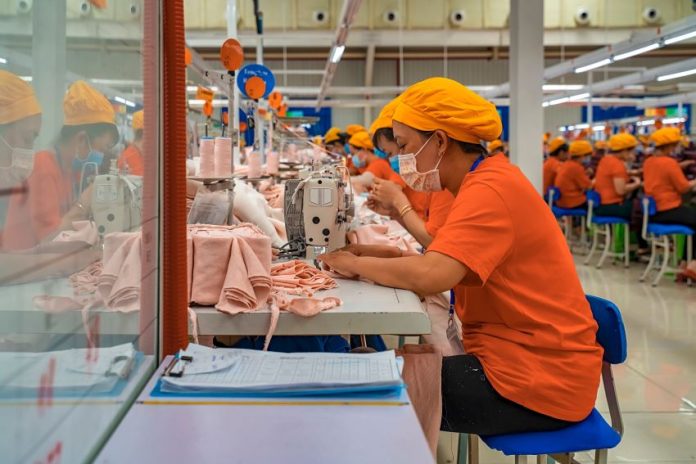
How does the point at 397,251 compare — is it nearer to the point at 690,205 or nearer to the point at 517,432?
the point at 517,432

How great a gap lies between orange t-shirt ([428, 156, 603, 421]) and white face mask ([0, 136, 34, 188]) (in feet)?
3.97

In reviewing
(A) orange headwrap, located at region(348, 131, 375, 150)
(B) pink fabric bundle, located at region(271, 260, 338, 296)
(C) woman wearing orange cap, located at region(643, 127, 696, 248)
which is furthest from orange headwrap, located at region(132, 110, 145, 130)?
(C) woman wearing orange cap, located at region(643, 127, 696, 248)

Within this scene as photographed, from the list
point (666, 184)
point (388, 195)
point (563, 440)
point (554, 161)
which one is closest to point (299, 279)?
point (563, 440)

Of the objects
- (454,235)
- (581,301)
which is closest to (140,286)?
(454,235)

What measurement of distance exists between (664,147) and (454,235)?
22.5 feet

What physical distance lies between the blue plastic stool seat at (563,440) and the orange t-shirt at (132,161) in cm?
113

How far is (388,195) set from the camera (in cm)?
311

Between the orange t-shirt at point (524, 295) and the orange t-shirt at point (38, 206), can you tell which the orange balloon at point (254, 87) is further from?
the orange t-shirt at point (38, 206)

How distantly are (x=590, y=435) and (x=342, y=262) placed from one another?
86 cm

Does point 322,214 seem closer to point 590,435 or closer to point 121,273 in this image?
point 590,435

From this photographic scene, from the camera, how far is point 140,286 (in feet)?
4.34

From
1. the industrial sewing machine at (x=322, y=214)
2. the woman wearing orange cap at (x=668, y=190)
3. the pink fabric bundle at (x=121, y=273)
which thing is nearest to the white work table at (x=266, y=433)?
the pink fabric bundle at (x=121, y=273)

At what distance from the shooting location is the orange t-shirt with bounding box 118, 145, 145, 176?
3.74 ft

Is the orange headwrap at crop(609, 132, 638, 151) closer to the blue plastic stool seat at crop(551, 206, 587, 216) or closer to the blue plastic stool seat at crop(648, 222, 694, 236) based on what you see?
the blue plastic stool seat at crop(551, 206, 587, 216)
